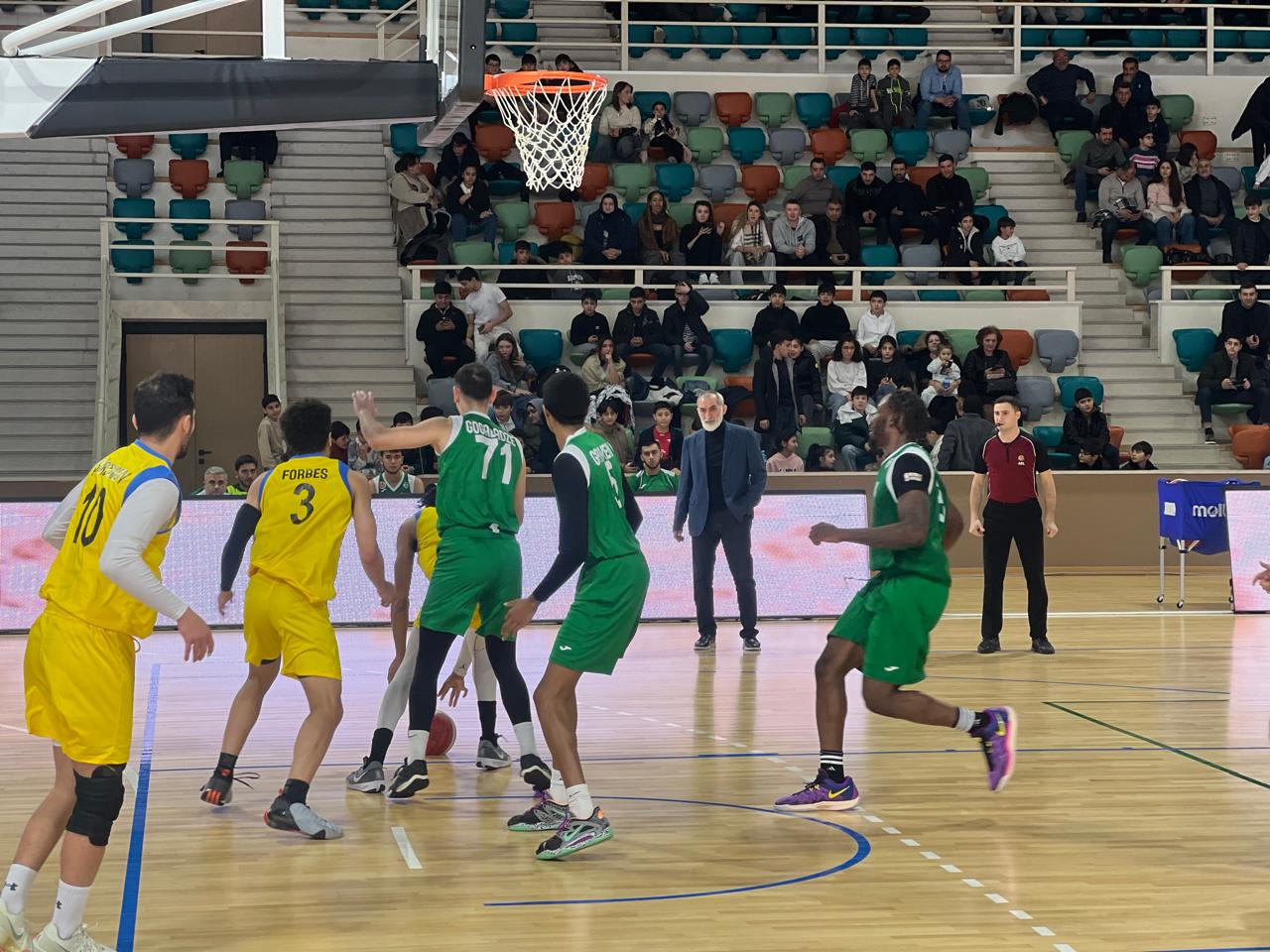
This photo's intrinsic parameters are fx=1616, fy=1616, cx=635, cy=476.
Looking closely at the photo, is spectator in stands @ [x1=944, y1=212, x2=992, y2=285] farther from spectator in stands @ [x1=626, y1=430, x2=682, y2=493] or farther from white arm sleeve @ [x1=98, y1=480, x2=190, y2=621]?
white arm sleeve @ [x1=98, y1=480, x2=190, y2=621]

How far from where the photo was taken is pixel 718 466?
11.9m

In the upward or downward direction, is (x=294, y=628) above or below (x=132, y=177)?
below

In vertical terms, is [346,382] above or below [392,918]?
above

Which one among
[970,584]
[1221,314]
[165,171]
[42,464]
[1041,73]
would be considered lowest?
[970,584]

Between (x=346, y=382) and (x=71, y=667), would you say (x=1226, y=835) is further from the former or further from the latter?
(x=346, y=382)

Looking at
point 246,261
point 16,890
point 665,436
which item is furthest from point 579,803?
point 246,261

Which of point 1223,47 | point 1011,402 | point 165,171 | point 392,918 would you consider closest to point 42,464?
point 165,171

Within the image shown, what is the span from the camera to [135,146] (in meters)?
19.9

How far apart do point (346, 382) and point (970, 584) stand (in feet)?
23.9

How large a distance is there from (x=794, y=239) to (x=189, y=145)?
7472 mm

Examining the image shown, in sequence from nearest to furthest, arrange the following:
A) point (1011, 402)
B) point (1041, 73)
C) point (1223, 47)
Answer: point (1011, 402), point (1041, 73), point (1223, 47)

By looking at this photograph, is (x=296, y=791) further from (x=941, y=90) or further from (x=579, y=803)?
(x=941, y=90)

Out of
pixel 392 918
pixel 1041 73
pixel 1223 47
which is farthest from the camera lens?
pixel 1223 47

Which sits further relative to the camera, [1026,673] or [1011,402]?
[1011,402]
